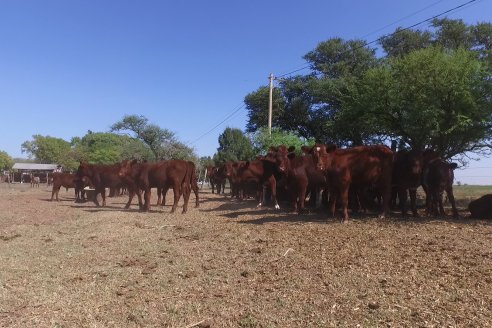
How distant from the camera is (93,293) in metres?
6.16

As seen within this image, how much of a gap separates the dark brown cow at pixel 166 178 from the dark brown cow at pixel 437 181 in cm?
815

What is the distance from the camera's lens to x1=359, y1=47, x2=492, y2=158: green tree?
14.7 metres

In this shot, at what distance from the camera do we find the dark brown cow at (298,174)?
45.1 ft

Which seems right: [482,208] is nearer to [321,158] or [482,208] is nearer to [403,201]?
[403,201]

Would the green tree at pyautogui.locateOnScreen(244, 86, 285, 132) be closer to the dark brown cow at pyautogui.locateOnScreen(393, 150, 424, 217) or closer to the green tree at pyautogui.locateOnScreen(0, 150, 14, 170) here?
the dark brown cow at pyautogui.locateOnScreen(393, 150, 424, 217)

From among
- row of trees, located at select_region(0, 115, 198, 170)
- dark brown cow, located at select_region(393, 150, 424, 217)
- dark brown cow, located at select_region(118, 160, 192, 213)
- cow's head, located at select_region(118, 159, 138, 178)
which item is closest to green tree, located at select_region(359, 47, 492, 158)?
dark brown cow, located at select_region(393, 150, 424, 217)

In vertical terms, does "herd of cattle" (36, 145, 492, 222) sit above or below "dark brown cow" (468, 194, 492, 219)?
above

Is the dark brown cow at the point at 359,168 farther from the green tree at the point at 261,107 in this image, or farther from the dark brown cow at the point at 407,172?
the green tree at the point at 261,107

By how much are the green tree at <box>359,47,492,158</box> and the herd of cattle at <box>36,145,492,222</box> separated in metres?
3.25

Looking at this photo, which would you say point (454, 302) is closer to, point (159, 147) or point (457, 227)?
point (457, 227)

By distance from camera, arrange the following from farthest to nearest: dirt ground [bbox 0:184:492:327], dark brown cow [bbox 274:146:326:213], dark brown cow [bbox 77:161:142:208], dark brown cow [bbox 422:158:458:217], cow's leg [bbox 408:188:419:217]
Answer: dark brown cow [bbox 77:161:142:208] → dark brown cow [bbox 274:146:326:213] → cow's leg [bbox 408:188:419:217] → dark brown cow [bbox 422:158:458:217] → dirt ground [bbox 0:184:492:327]

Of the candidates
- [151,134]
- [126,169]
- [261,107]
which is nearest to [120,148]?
[151,134]

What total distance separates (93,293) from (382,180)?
26.4 ft

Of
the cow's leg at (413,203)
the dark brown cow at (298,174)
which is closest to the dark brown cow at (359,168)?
the cow's leg at (413,203)
